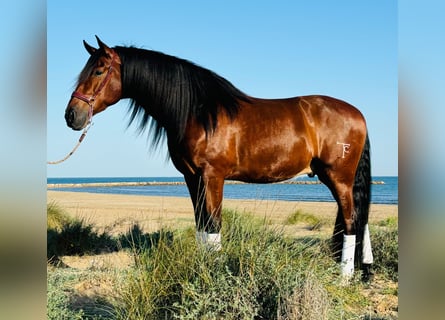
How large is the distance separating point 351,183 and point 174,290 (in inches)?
87.1

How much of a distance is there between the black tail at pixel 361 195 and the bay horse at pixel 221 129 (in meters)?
0.01

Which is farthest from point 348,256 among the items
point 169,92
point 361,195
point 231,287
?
point 169,92

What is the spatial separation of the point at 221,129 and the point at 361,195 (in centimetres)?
169

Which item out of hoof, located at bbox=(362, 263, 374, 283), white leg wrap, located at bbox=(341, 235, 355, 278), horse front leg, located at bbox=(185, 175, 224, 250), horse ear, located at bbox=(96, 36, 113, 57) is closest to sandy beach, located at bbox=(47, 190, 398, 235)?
horse front leg, located at bbox=(185, 175, 224, 250)

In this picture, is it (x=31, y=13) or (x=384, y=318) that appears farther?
(x=384, y=318)

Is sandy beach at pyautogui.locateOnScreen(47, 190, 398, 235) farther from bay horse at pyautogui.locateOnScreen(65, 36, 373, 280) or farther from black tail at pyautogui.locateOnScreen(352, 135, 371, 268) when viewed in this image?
black tail at pyautogui.locateOnScreen(352, 135, 371, 268)

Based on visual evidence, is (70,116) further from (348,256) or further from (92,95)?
(348,256)

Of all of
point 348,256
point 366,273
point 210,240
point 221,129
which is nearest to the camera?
point 210,240

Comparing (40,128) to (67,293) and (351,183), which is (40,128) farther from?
(351,183)

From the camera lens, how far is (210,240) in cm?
332

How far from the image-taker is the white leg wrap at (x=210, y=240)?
3.17 m

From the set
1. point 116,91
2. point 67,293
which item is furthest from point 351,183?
point 67,293

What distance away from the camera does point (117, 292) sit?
2.97 metres

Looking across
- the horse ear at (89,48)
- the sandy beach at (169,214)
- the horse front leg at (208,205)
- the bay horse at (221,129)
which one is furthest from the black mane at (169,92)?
the sandy beach at (169,214)
